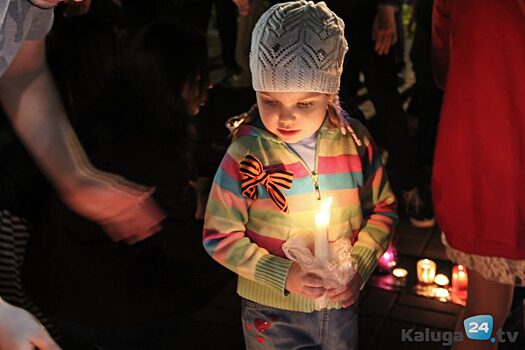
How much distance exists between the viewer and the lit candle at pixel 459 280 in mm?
3607

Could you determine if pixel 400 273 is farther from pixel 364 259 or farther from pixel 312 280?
pixel 312 280

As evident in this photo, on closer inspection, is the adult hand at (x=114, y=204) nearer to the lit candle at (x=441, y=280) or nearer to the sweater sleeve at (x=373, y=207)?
the sweater sleeve at (x=373, y=207)

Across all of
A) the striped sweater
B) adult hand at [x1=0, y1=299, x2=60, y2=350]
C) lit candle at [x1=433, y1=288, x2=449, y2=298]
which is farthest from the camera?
lit candle at [x1=433, y1=288, x2=449, y2=298]

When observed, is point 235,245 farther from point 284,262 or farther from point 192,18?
point 192,18

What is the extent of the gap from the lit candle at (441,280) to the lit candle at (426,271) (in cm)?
2

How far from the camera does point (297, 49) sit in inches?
88.7

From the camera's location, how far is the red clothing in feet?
8.46

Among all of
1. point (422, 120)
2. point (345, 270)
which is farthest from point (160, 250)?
point (422, 120)

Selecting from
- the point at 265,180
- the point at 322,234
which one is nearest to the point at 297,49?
the point at 265,180

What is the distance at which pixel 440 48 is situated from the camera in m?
2.97

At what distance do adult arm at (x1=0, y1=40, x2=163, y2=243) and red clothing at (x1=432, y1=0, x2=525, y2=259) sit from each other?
112 cm

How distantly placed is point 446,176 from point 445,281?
1.18 metres

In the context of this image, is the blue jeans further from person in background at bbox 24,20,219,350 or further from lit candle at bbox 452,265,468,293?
lit candle at bbox 452,265,468,293

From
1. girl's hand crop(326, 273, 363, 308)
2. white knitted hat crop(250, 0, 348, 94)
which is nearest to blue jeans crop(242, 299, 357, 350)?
girl's hand crop(326, 273, 363, 308)
